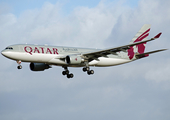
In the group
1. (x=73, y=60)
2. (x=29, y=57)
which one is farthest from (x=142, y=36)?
(x=29, y=57)

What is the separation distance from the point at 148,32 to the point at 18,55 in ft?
83.5

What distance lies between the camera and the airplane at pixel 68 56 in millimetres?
52406

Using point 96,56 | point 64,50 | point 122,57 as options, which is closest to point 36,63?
point 64,50

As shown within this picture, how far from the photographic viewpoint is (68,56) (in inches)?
2124

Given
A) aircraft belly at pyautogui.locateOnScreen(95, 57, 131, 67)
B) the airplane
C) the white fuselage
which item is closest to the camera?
the white fuselage

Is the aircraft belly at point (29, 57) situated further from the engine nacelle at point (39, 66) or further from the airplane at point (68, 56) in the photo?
the engine nacelle at point (39, 66)

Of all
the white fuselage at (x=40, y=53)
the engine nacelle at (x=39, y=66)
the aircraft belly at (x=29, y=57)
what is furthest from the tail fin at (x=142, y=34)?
the aircraft belly at (x=29, y=57)

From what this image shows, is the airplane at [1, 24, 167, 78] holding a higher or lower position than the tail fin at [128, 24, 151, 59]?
lower

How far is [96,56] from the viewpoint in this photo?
56562mm

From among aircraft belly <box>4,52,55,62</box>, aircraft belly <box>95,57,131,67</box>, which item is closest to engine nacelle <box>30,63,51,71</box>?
aircraft belly <box>4,52,55,62</box>

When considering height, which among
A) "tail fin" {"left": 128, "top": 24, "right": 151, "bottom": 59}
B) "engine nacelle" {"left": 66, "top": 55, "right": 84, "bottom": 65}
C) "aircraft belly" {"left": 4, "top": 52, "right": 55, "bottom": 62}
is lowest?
"engine nacelle" {"left": 66, "top": 55, "right": 84, "bottom": 65}

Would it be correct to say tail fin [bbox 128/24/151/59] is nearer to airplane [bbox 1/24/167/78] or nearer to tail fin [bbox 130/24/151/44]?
tail fin [bbox 130/24/151/44]

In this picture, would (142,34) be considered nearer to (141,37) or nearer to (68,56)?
(141,37)

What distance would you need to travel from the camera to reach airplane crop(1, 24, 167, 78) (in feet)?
172
